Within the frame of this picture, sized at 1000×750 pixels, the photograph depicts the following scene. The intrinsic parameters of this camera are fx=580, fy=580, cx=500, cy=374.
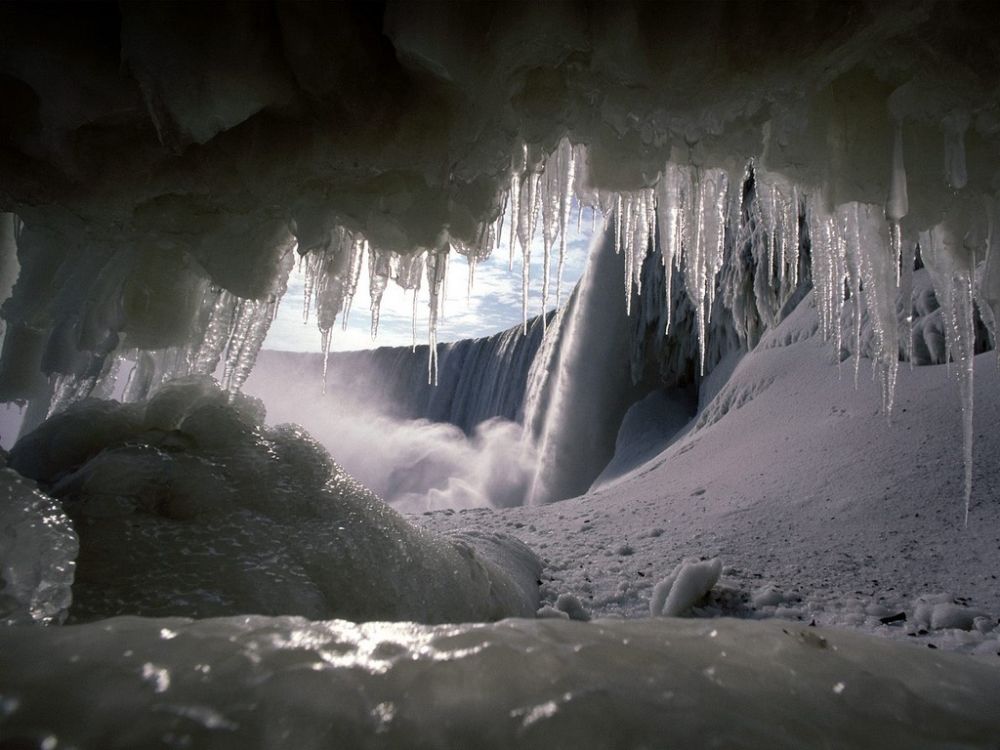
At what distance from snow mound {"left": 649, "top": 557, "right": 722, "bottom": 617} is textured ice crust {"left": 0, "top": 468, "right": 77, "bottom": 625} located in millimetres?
2295

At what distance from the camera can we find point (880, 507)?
389 centimetres

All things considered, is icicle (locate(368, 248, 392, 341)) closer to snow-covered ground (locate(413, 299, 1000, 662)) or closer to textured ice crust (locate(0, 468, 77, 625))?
textured ice crust (locate(0, 468, 77, 625))

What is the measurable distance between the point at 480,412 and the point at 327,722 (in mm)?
16019

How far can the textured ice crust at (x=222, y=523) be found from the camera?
157 cm

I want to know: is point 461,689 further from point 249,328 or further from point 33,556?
point 249,328

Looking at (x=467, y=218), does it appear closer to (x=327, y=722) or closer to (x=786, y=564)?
(x=327, y=722)

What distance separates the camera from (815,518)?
158 inches

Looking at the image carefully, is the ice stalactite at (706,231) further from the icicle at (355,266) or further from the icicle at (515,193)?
the icicle at (355,266)

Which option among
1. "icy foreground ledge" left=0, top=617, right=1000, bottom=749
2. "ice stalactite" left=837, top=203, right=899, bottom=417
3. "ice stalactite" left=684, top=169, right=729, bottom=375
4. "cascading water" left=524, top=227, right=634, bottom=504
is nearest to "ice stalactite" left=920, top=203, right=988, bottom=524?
"ice stalactite" left=837, top=203, right=899, bottom=417

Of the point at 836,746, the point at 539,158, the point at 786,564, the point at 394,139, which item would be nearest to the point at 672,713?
the point at 836,746

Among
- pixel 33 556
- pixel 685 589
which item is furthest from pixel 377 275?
pixel 685 589

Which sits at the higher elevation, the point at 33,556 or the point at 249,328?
the point at 249,328

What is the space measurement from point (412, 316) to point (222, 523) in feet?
5.95

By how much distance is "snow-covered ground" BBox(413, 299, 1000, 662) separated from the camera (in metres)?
2.75
